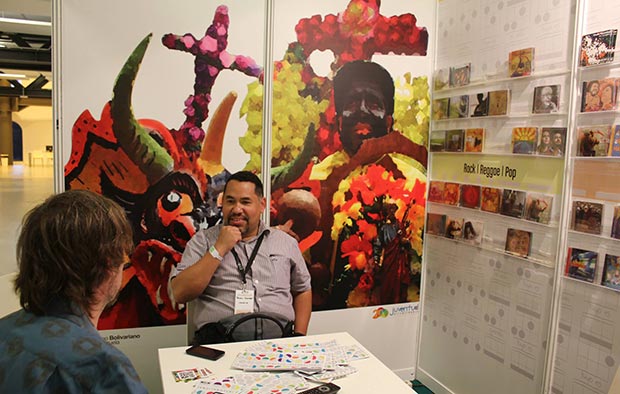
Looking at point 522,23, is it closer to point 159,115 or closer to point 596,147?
point 596,147

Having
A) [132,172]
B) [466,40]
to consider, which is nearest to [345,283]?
[132,172]

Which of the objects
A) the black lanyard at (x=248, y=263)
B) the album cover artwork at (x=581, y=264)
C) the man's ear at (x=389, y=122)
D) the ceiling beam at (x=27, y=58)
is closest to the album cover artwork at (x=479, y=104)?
the man's ear at (x=389, y=122)

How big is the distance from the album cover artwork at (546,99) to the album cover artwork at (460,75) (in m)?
0.57

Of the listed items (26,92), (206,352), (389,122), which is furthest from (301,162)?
(26,92)

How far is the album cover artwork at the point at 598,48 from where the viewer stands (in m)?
2.27

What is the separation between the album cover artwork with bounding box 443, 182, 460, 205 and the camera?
327 cm

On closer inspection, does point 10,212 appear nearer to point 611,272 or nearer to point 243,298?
point 243,298

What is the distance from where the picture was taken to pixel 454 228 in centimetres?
331

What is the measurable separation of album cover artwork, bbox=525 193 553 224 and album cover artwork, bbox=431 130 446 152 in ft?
2.63

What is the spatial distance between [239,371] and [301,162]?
1.66 m

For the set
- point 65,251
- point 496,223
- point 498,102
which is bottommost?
point 496,223

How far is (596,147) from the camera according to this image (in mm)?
2336

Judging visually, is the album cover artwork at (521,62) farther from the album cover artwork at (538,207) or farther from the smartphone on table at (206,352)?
the smartphone on table at (206,352)

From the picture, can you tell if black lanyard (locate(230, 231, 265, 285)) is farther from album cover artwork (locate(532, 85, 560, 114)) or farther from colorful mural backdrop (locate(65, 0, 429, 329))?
album cover artwork (locate(532, 85, 560, 114))
